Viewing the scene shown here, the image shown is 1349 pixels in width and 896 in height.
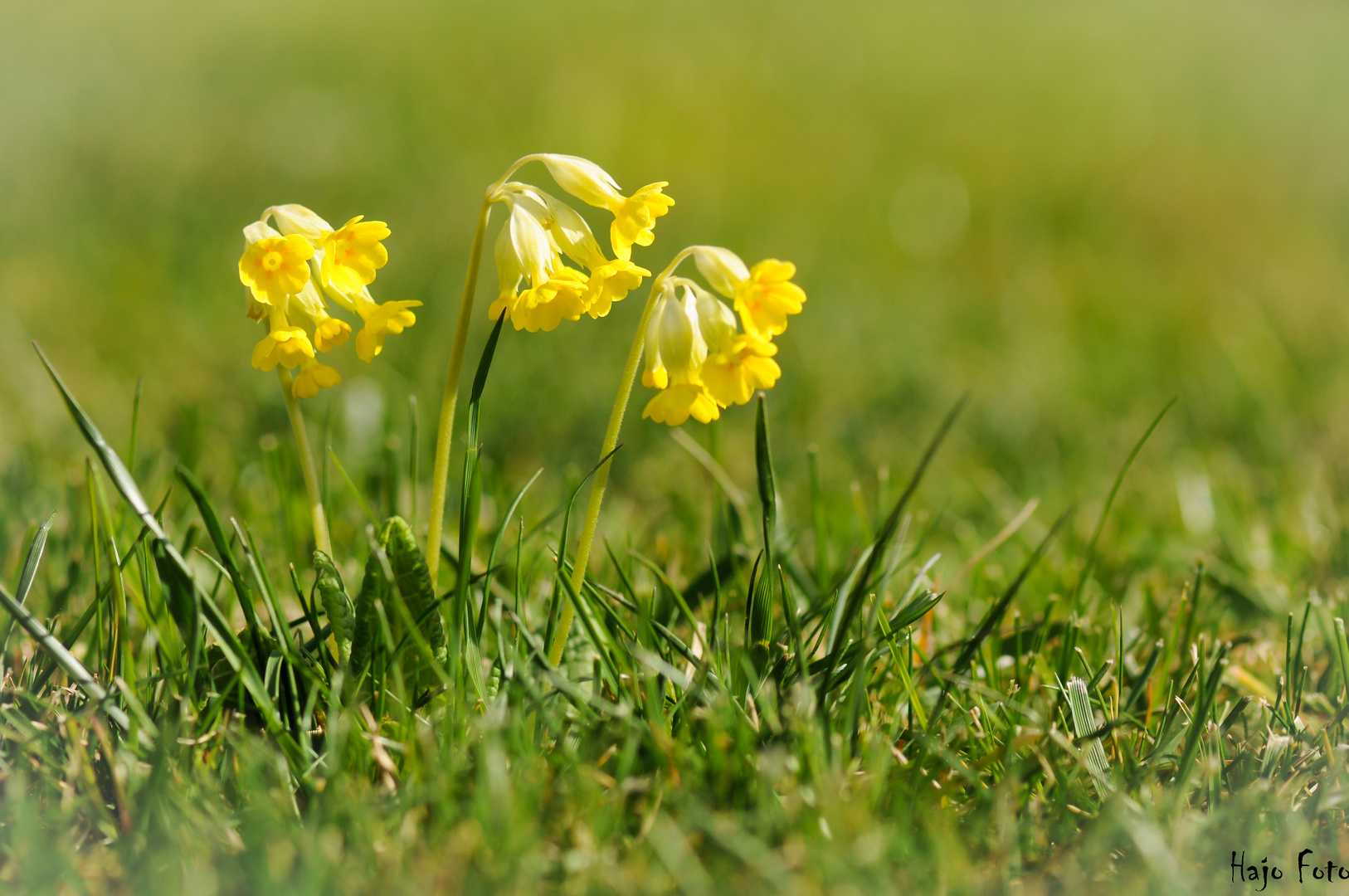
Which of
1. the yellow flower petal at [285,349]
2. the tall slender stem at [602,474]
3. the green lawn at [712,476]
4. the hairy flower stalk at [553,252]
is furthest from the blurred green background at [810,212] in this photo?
the yellow flower petal at [285,349]

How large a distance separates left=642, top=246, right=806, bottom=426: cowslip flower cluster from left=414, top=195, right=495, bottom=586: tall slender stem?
249 millimetres

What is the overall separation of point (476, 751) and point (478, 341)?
2574 millimetres

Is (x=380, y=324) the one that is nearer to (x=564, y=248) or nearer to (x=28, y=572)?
(x=564, y=248)

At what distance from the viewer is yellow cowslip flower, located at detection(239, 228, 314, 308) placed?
46.8 inches

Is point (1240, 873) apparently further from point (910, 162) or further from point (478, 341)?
point (910, 162)

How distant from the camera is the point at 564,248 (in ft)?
4.28

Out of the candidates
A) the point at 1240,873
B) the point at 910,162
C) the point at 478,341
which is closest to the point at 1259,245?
the point at 910,162

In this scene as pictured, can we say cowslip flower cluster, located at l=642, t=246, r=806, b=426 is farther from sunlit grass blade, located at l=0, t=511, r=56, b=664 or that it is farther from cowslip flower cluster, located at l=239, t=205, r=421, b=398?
sunlit grass blade, located at l=0, t=511, r=56, b=664

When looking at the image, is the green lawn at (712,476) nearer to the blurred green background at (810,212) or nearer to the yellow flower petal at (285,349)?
the blurred green background at (810,212)

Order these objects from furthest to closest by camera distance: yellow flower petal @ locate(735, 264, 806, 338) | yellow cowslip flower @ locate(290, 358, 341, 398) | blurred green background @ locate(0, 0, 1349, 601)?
blurred green background @ locate(0, 0, 1349, 601) → yellow cowslip flower @ locate(290, 358, 341, 398) → yellow flower petal @ locate(735, 264, 806, 338)

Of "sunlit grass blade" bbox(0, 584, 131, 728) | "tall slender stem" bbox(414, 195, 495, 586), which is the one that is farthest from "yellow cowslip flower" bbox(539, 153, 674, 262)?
"sunlit grass blade" bbox(0, 584, 131, 728)

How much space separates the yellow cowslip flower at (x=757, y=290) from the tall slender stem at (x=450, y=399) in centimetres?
30

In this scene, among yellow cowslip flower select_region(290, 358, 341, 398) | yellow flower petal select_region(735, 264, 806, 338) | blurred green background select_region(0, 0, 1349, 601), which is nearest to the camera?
yellow flower petal select_region(735, 264, 806, 338)

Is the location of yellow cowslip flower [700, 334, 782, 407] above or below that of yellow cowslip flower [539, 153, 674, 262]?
below
